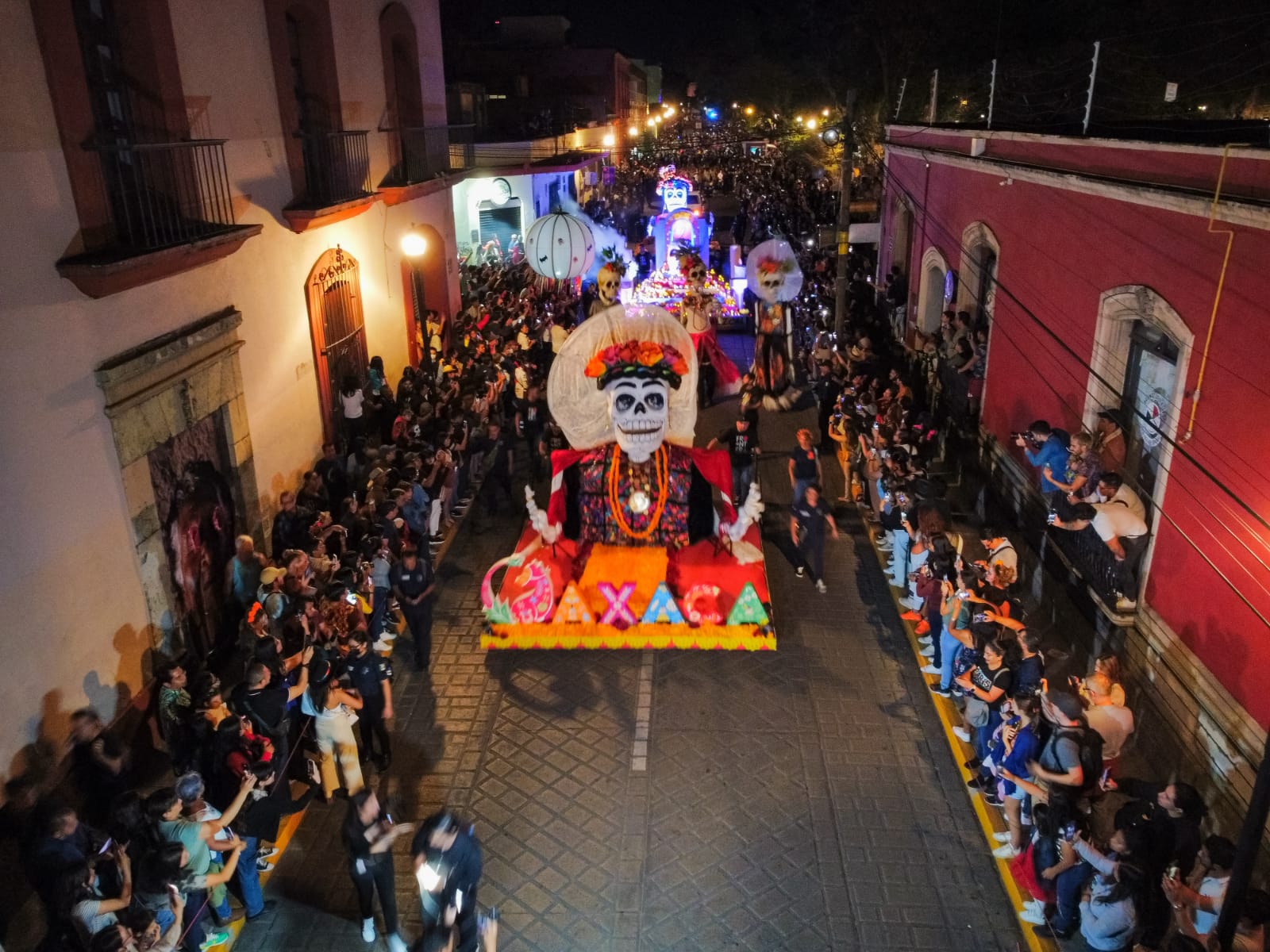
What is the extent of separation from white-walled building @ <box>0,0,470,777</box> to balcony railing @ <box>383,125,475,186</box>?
6.84 ft

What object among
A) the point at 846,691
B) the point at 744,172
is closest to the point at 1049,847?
the point at 846,691

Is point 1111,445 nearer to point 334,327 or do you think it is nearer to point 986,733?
point 986,733

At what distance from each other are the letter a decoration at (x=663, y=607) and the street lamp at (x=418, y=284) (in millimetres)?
6814

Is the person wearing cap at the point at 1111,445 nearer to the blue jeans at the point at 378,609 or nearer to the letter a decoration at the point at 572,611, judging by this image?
the letter a decoration at the point at 572,611

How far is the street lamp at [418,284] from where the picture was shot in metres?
14.8

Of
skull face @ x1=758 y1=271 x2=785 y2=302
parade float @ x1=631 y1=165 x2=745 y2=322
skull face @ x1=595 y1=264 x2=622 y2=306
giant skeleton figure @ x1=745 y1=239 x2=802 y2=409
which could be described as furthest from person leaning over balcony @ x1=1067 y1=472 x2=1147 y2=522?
parade float @ x1=631 y1=165 x2=745 y2=322

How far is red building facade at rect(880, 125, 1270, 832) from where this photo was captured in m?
6.82

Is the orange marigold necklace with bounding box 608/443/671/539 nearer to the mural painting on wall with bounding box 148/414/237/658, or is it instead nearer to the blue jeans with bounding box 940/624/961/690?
the blue jeans with bounding box 940/624/961/690

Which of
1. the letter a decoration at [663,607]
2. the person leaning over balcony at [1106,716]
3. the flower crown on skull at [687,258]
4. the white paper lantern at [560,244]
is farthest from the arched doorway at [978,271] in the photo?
the person leaning over balcony at [1106,716]

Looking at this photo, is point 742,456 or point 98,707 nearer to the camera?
point 98,707

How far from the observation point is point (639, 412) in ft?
30.0

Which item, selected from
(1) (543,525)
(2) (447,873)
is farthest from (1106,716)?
(1) (543,525)

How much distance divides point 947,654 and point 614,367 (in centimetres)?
400

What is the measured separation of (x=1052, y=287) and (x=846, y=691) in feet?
18.3
